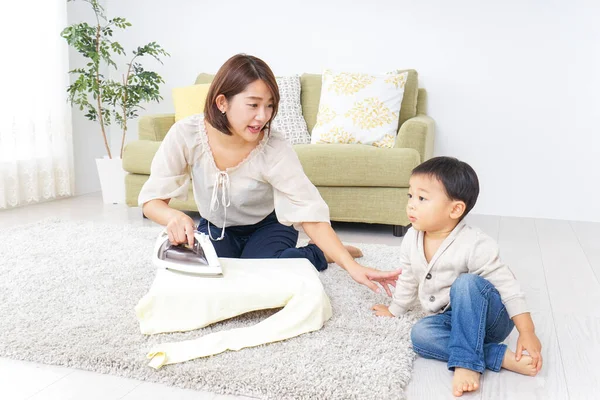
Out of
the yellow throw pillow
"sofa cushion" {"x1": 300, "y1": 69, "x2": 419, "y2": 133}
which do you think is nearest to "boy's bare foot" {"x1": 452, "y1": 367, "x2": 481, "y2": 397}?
"sofa cushion" {"x1": 300, "y1": 69, "x2": 419, "y2": 133}

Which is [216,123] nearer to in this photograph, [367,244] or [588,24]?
[367,244]

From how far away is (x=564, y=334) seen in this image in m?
1.74

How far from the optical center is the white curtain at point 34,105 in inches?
145

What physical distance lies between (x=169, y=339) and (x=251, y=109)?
659 millimetres

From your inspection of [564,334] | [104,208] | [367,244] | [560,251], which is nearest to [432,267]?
[564,334]

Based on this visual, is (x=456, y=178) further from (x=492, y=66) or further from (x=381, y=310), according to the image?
(x=492, y=66)

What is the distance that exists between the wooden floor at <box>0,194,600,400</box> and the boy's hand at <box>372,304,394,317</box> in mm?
241

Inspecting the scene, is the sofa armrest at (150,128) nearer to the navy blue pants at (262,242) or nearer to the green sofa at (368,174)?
the green sofa at (368,174)

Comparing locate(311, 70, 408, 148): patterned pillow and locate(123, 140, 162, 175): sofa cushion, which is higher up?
locate(311, 70, 408, 148): patterned pillow

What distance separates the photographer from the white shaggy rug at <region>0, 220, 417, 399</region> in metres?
1.36

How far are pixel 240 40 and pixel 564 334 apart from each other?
3061mm

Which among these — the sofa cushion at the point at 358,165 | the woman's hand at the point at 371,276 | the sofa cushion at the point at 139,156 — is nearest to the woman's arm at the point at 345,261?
the woman's hand at the point at 371,276

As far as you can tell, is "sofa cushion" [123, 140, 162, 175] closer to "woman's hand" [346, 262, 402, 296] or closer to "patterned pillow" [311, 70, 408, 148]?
"patterned pillow" [311, 70, 408, 148]

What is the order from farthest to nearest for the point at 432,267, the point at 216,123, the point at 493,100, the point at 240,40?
the point at 240,40 → the point at 493,100 → the point at 216,123 → the point at 432,267
